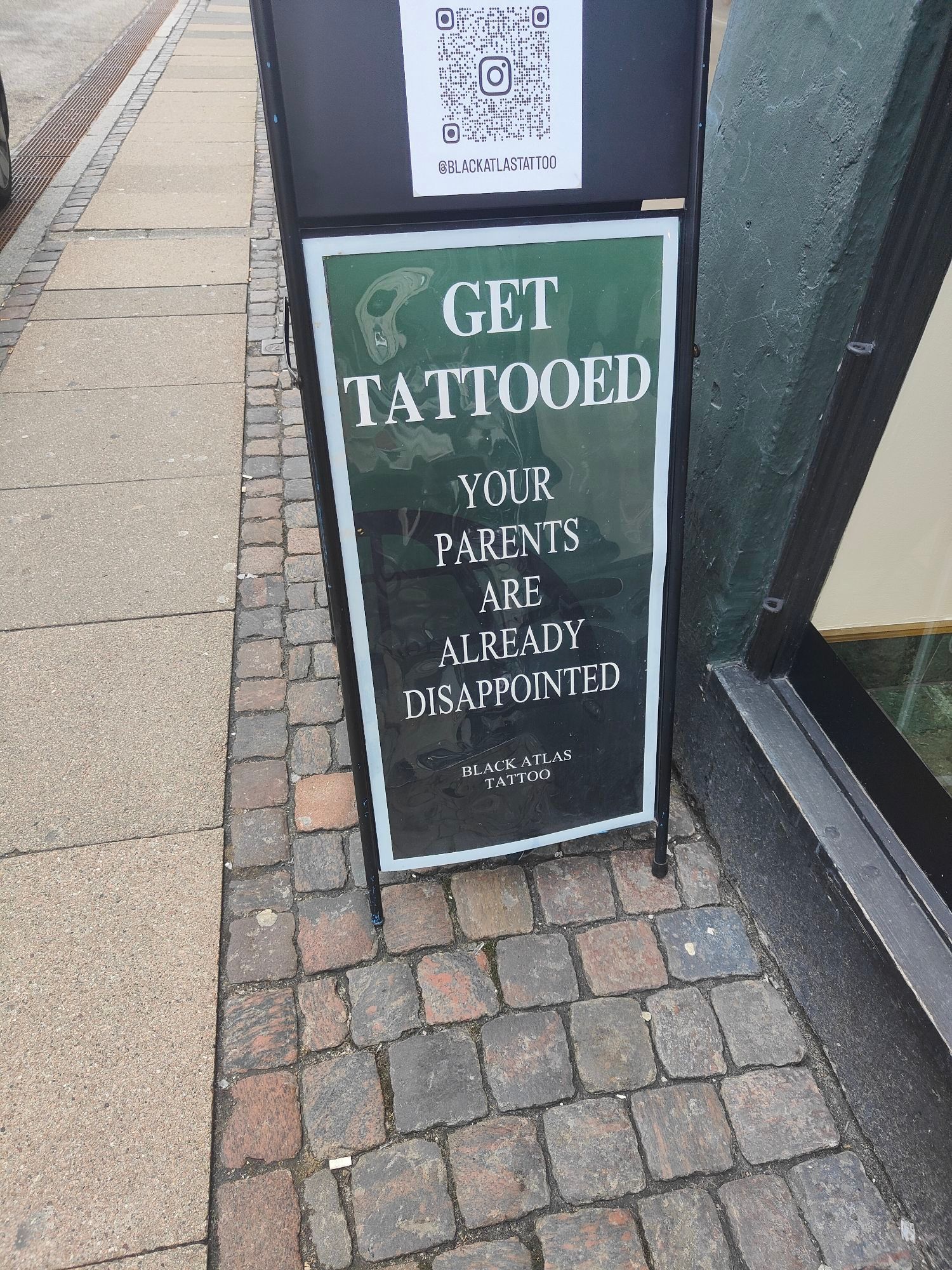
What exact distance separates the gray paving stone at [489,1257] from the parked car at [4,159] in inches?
325

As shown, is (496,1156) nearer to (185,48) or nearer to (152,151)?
(152,151)

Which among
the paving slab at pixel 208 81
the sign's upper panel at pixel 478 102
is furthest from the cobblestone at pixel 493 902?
the paving slab at pixel 208 81

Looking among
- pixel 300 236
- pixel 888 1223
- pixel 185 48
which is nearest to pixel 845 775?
pixel 888 1223

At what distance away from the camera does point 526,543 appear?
7.30 feet

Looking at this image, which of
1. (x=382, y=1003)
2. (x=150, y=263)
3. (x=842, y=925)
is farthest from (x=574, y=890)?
(x=150, y=263)

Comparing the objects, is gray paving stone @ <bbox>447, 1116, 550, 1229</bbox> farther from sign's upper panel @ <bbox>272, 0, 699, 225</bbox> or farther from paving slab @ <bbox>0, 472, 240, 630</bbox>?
paving slab @ <bbox>0, 472, 240, 630</bbox>

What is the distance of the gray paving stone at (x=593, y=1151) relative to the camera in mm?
2072

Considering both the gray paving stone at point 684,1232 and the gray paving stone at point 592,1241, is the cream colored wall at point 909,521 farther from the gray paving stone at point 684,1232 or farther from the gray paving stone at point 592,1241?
the gray paving stone at point 592,1241

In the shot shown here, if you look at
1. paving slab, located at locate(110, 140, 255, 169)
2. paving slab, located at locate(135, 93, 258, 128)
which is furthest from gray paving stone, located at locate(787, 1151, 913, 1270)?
paving slab, located at locate(135, 93, 258, 128)

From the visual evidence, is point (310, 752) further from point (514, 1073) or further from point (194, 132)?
point (194, 132)

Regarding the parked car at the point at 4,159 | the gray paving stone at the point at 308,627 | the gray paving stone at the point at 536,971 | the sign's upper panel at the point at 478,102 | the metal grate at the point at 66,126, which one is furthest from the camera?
the metal grate at the point at 66,126

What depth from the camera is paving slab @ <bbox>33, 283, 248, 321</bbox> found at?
20.0 ft

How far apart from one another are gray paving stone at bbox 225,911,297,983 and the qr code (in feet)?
6.67

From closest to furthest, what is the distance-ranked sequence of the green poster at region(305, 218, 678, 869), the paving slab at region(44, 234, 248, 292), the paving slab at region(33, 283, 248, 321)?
the green poster at region(305, 218, 678, 869)
the paving slab at region(33, 283, 248, 321)
the paving slab at region(44, 234, 248, 292)
